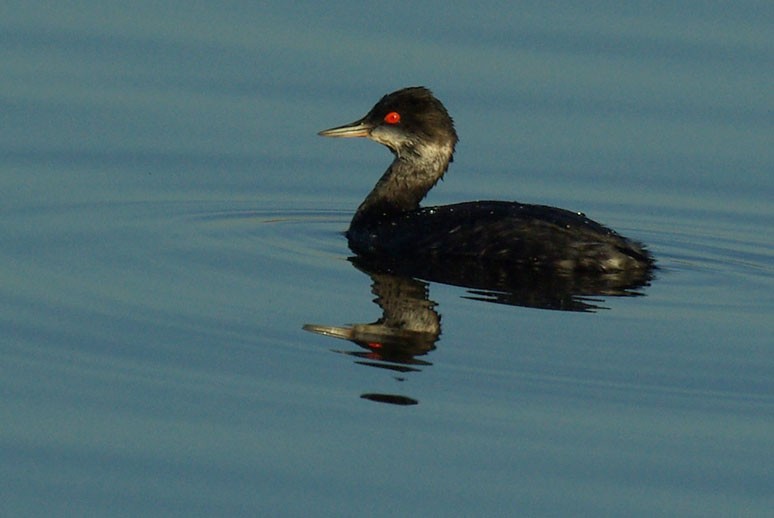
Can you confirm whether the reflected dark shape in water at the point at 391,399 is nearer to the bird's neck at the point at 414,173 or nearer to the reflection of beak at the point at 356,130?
the bird's neck at the point at 414,173

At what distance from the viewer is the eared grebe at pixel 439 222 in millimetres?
11609

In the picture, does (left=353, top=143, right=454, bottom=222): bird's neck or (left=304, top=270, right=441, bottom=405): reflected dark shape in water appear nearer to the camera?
(left=304, top=270, right=441, bottom=405): reflected dark shape in water

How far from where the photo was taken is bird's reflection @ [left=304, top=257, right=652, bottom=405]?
973 centimetres

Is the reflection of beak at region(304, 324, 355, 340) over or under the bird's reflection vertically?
under

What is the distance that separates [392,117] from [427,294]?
2732 mm

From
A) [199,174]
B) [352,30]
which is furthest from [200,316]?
[352,30]

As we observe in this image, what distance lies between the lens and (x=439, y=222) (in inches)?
478

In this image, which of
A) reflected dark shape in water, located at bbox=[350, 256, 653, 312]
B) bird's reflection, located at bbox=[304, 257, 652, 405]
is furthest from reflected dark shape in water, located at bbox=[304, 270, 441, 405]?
reflected dark shape in water, located at bbox=[350, 256, 653, 312]

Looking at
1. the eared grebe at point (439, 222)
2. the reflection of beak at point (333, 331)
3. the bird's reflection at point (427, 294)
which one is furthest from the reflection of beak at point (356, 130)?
the reflection of beak at point (333, 331)

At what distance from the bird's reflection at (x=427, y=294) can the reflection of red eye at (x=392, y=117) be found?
63.6 inches

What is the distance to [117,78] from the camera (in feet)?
51.2

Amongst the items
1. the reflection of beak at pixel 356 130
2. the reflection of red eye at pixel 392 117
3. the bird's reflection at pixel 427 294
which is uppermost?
the reflection of red eye at pixel 392 117

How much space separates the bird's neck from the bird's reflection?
1356 mm

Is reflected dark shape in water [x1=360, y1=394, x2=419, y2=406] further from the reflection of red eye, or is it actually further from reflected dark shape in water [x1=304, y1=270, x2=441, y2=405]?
the reflection of red eye
